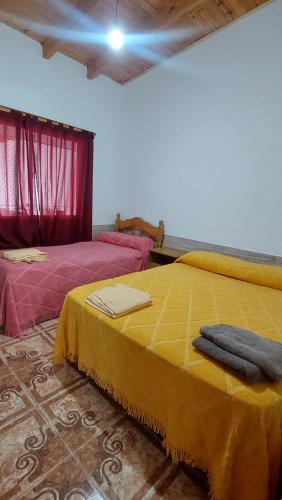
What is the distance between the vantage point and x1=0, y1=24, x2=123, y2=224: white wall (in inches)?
95.4

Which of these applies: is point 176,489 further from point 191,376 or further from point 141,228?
point 141,228

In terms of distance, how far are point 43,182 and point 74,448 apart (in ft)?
8.47

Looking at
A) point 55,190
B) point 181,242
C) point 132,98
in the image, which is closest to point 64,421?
point 181,242

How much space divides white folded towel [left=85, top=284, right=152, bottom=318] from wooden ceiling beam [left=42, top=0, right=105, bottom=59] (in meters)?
2.31

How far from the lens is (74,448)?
1062 mm

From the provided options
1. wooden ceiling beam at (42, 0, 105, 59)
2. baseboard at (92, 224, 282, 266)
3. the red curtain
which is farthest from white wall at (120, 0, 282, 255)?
wooden ceiling beam at (42, 0, 105, 59)

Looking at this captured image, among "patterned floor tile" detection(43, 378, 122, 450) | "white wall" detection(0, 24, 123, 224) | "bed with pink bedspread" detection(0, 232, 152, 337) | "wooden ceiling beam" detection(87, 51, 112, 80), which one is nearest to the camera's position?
"patterned floor tile" detection(43, 378, 122, 450)

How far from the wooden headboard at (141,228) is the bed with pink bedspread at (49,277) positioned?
0.43 metres

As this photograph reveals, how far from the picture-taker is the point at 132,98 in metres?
3.33

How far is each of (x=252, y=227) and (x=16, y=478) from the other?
7.80 ft

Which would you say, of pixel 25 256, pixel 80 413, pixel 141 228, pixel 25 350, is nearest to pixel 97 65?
pixel 141 228

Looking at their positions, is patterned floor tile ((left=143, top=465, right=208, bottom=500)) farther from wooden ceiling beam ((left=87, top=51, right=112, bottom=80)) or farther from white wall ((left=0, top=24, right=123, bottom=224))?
wooden ceiling beam ((left=87, top=51, right=112, bottom=80))

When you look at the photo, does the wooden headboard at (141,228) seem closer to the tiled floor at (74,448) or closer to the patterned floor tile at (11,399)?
the tiled floor at (74,448)

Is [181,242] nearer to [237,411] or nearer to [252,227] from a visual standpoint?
[252,227]
